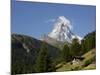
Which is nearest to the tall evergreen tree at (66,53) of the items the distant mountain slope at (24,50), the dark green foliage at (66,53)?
the dark green foliage at (66,53)

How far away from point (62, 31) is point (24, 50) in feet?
1.48

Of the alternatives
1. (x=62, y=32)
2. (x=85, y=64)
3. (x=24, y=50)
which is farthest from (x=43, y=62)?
(x=85, y=64)

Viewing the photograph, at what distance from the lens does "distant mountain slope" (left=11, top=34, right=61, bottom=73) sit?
6.85 ft

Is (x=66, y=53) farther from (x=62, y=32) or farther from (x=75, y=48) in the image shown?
(x=62, y=32)

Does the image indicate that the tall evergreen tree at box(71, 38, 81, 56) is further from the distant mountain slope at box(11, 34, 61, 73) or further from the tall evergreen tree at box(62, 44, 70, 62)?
the distant mountain slope at box(11, 34, 61, 73)

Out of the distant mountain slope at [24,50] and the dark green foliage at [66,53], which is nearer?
the distant mountain slope at [24,50]

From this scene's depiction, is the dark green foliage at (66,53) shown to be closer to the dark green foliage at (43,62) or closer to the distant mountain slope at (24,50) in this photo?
the dark green foliage at (43,62)

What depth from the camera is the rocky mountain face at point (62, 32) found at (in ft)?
7.35

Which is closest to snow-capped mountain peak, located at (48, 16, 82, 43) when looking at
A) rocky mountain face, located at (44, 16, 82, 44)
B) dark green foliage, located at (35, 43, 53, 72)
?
rocky mountain face, located at (44, 16, 82, 44)

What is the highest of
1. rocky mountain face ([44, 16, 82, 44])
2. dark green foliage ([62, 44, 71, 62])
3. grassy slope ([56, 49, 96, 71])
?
rocky mountain face ([44, 16, 82, 44])

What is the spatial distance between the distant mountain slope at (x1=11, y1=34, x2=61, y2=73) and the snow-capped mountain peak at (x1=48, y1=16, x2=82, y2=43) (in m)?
0.18

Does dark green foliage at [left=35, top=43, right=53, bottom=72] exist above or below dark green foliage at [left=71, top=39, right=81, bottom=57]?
below

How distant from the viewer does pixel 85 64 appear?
7.75 ft
